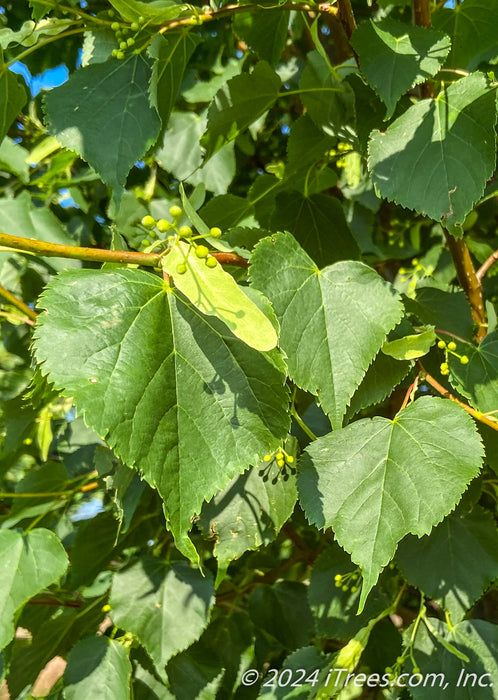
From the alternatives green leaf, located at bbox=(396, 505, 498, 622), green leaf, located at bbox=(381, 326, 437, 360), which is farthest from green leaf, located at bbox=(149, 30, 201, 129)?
green leaf, located at bbox=(396, 505, 498, 622)

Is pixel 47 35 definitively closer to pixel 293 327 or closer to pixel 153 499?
pixel 293 327

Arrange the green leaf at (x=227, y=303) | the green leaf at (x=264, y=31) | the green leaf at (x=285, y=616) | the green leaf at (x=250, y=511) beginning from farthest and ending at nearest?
the green leaf at (x=285, y=616) → the green leaf at (x=264, y=31) → the green leaf at (x=250, y=511) → the green leaf at (x=227, y=303)

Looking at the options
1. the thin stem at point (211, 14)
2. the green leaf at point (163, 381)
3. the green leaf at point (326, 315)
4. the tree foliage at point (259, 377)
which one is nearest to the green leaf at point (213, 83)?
the tree foliage at point (259, 377)

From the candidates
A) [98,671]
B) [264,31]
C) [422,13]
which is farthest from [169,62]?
[98,671]

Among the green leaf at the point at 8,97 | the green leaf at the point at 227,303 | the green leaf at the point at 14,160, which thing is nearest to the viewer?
the green leaf at the point at 227,303

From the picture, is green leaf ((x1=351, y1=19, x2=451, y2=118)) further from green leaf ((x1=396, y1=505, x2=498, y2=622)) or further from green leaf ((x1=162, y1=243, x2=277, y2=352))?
green leaf ((x1=396, y1=505, x2=498, y2=622))

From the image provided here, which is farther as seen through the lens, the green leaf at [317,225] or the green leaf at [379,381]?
the green leaf at [317,225]

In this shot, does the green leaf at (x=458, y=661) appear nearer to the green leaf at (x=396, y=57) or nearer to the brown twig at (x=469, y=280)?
the brown twig at (x=469, y=280)
